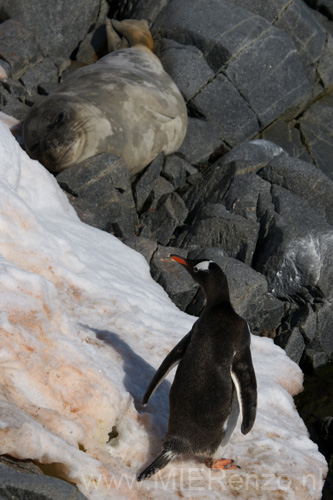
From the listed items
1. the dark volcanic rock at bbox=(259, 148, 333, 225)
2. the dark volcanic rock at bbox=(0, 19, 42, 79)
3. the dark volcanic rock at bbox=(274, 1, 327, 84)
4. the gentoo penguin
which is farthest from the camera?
the dark volcanic rock at bbox=(274, 1, 327, 84)

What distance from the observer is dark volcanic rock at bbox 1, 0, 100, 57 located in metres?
12.2

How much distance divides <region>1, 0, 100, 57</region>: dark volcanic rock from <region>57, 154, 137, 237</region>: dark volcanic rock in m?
4.47

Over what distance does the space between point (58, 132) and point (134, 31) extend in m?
3.89

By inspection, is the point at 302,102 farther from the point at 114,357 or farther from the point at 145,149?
the point at 114,357

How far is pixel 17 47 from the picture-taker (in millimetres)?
11664

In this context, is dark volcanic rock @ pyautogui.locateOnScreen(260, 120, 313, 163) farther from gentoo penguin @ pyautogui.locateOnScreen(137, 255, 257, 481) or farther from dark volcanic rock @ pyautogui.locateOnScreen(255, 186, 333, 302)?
gentoo penguin @ pyautogui.locateOnScreen(137, 255, 257, 481)

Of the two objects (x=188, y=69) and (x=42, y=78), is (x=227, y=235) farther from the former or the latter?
(x=42, y=78)

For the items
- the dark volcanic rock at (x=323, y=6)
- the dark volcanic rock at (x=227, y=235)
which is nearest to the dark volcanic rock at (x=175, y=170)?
the dark volcanic rock at (x=227, y=235)

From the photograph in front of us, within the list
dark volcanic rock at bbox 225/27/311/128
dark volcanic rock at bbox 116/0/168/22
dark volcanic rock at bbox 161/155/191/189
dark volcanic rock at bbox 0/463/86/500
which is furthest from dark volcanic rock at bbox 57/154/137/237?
dark volcanic rock at bbox 0/463/86/500

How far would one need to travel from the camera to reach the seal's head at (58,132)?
895 cm

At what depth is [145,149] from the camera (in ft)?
33.1

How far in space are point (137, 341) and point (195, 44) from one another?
8.02 meters

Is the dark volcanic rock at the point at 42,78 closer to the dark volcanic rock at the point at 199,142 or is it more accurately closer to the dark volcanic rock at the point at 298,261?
the dark volcanic rock at the point at 199,142

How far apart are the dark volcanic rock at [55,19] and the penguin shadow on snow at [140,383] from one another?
851cm
